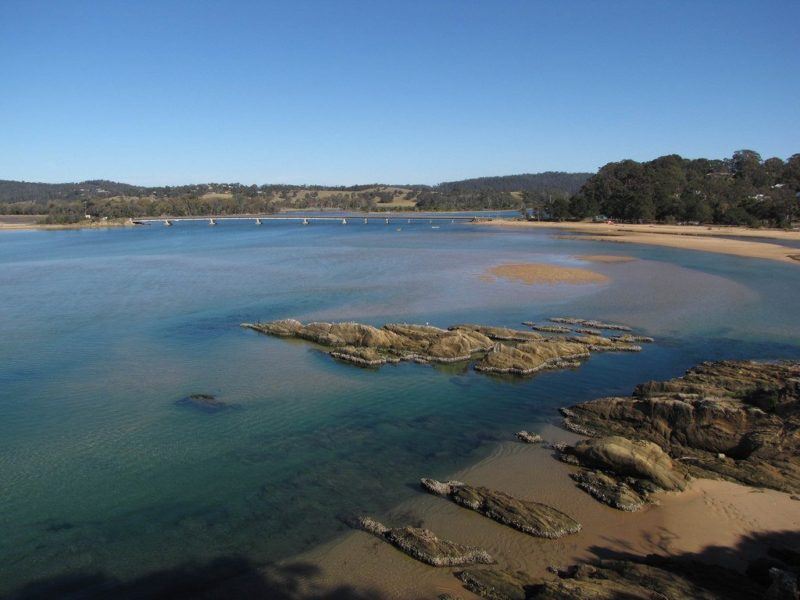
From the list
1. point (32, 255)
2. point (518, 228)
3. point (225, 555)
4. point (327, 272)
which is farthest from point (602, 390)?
point (518, 228)

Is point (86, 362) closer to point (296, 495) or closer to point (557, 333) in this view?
point (296, 495)

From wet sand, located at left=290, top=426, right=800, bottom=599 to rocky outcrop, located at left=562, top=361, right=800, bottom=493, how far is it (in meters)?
1.17

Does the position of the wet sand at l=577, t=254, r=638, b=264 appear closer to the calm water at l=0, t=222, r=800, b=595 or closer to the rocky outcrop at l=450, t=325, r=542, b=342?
the calm water at l=0, t=222, r=800, b=595

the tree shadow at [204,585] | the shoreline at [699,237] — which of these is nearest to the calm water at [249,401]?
the tree shadow at [204,585]

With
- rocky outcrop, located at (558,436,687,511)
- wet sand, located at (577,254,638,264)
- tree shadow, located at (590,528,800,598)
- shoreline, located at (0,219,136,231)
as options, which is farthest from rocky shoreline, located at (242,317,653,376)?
shoreline, located at (0,219,136,231)

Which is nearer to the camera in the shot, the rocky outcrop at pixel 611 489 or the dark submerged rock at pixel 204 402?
the rocky outcrop at pixel 611 489

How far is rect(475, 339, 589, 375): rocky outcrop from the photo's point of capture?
24.4 meters

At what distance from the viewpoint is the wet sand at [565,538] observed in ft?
37.4

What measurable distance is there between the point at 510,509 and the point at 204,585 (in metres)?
7.00

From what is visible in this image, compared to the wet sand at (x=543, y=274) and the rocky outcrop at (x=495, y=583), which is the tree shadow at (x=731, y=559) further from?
the wet sand at (x=543, y=274)

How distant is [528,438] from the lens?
1759cm

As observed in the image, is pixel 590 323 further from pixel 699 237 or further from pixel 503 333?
pixel 699 237

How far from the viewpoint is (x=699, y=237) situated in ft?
290

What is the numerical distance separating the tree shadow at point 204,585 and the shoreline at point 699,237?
219 ft
